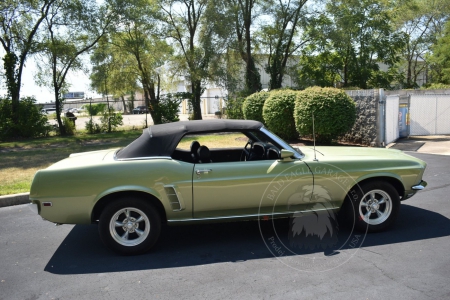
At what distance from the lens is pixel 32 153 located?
1431 cm

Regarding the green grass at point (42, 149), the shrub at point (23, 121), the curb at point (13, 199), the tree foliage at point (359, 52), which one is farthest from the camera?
the tree foliage at point (359, 52)

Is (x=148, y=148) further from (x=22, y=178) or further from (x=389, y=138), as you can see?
(x=389, y=138)

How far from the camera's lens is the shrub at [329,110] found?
1316cm

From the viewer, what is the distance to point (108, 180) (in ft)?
15.4

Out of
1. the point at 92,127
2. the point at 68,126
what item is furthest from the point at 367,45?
the point at 68,126

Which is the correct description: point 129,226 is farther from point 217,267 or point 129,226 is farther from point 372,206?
point 372,206

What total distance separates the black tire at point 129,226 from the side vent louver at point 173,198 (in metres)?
0.21

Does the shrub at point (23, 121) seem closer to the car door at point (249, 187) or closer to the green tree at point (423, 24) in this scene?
the car door at point (249, 187)

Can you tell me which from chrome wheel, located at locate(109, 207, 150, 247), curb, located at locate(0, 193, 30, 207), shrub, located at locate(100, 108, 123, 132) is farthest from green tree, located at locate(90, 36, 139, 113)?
chrome wheel, located at locate(109, 207, 150, 247)

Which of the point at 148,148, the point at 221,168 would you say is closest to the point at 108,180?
the point at 148,148

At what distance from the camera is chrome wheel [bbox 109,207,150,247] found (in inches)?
187

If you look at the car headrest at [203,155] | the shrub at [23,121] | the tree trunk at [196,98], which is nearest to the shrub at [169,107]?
the tree trunk at [196,98]

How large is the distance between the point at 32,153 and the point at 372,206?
1254cm

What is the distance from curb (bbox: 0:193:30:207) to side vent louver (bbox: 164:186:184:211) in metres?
4.37
